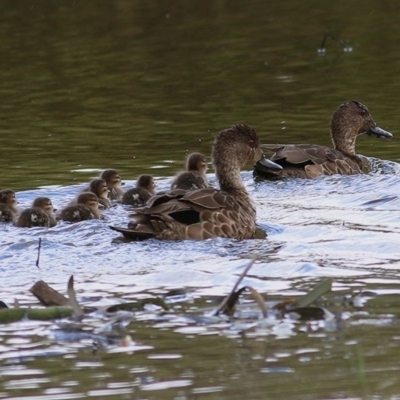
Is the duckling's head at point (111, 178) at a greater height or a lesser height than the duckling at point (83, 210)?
greater

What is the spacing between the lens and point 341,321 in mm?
6578

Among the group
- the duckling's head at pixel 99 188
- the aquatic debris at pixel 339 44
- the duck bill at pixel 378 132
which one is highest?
the aquatic debris at pixel 339 44

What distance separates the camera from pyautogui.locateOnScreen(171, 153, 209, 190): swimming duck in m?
11.0

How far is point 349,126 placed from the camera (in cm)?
1313

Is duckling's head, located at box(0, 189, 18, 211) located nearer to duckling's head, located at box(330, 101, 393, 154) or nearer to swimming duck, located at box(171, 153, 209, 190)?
swimming duck, located at box(171, 153, 209, 190)

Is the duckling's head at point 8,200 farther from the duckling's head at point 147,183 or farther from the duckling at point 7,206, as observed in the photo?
the duckling's head at point 147,183

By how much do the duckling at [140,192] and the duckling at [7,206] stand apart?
43.9 inches

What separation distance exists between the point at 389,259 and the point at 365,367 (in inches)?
100

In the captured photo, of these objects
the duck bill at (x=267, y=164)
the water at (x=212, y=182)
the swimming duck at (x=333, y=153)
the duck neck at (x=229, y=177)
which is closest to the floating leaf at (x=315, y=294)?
the water at (x=212, y=182)

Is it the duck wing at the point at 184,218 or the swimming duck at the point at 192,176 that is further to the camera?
the swimming duck at the point at 192,176

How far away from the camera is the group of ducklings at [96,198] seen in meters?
10.0

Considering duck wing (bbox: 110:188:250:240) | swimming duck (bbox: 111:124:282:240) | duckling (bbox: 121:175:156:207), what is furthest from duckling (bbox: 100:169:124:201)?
duck wing (bbox: 110:188:250:240)

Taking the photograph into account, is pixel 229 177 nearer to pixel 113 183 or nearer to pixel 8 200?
pixel 113 183

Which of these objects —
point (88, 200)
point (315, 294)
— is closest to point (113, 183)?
point (88, 200)
